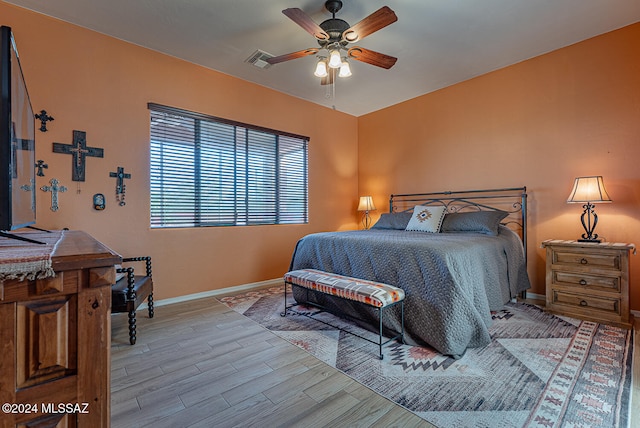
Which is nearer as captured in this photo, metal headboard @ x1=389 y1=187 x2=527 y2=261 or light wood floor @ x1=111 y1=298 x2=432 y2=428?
light wood floor @ x1=111 y1=298 x2=432 y2=428

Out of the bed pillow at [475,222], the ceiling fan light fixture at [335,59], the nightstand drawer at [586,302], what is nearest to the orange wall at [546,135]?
the nightstand drawer at [586,302]

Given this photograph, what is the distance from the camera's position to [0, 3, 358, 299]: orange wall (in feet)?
8.52

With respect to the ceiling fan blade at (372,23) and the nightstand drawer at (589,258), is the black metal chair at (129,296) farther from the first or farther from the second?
the nightstand drawer at (589,258)

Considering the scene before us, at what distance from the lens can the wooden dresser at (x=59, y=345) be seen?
70cm

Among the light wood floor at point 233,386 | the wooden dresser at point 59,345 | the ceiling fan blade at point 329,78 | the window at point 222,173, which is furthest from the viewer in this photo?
the window at point 222,173

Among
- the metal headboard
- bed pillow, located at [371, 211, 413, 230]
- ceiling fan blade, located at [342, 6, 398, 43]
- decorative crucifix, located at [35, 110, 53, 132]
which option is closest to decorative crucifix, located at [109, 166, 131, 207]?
decorative crucifix, located at [35, 110, 53, 132]

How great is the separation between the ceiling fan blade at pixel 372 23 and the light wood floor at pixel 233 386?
8.06 feet

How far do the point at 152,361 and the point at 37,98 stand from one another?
97.4 inches

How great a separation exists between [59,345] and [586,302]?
3702 millimetres

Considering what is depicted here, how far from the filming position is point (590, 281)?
2650 mm

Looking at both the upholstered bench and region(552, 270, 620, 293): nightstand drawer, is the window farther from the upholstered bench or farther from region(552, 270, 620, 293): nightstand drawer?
region(552, 270, 620, 293): nightstand drawer

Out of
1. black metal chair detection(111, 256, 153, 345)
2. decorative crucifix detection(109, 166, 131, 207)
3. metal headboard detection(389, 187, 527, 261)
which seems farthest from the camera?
metal headboard detection(389, 187, 527, 261)

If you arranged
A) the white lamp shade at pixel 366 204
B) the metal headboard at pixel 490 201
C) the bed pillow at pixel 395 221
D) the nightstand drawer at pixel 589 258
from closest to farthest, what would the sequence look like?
the nightstand drawer at pixel 589 258
the metal headboard at pixel 490 201
the bed pillow at pixel 395 221
the white lamp shade at pixel 366 204

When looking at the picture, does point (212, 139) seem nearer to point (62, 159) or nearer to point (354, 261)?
point (62, 159)
